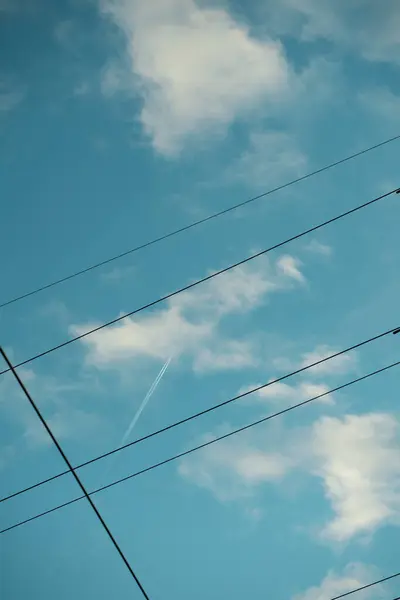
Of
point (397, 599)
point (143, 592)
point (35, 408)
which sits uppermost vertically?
point (35, 408)

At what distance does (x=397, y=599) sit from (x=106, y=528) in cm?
575

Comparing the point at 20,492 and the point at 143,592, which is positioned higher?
the point at 20,492

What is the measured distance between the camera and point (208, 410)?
11.8 meters

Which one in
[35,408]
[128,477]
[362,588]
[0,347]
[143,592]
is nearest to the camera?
[0,347]

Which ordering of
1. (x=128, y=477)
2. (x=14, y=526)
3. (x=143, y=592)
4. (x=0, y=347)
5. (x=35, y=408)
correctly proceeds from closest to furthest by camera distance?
(x=0, y=347)
(x=35, y=408)
(x=143, y=592)
(x=128, y=477)
(x=14, y=526)

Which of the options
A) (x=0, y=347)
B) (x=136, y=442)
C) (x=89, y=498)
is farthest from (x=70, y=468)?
(x=0, y=347)

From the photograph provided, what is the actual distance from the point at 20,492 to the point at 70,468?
275 cm

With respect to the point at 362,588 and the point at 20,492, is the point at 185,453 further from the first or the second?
the point at 362,588

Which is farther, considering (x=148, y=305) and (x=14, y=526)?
(x=14, y=526)

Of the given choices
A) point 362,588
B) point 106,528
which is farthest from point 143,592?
point 362,588

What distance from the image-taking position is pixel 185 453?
12844 mm

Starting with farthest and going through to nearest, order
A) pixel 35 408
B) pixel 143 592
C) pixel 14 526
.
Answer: pixel 14 526 < pixel 143 592 < pixel 35 408

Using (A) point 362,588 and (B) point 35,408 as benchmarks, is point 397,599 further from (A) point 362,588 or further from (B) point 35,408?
(B) point 35,408

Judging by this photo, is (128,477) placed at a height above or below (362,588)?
above
